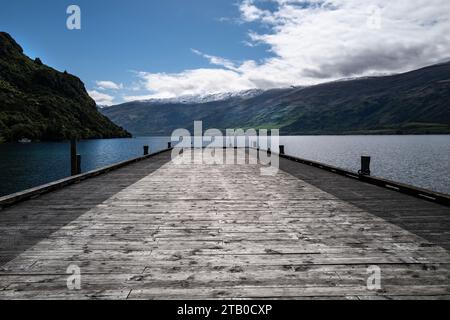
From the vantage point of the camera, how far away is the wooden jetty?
3.92m

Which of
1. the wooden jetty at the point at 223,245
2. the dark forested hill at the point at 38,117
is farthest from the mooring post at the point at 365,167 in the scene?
the dark forested hill at the point at 38,117

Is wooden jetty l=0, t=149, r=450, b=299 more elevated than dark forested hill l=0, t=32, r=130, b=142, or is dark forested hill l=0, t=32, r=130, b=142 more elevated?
dark forested hill l=0, t=32, r=130, b=142

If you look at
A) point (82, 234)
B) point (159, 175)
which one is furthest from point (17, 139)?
point (82, 234)

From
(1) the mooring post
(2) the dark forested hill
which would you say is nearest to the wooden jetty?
(1) the mooring post

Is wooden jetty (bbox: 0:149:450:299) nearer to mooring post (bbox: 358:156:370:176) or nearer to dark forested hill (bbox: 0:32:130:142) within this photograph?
mooring post (bbox: 358:156:370:176)

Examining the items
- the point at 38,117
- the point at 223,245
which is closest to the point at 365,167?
the point at 223,245

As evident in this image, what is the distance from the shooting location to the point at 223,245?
548cm

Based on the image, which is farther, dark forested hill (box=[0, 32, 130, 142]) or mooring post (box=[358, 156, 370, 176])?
dark forested hill (box=[0, 32, 130, 142])

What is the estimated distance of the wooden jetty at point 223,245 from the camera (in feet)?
12.8

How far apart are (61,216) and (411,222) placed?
8272 mm

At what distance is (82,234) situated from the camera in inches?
241
